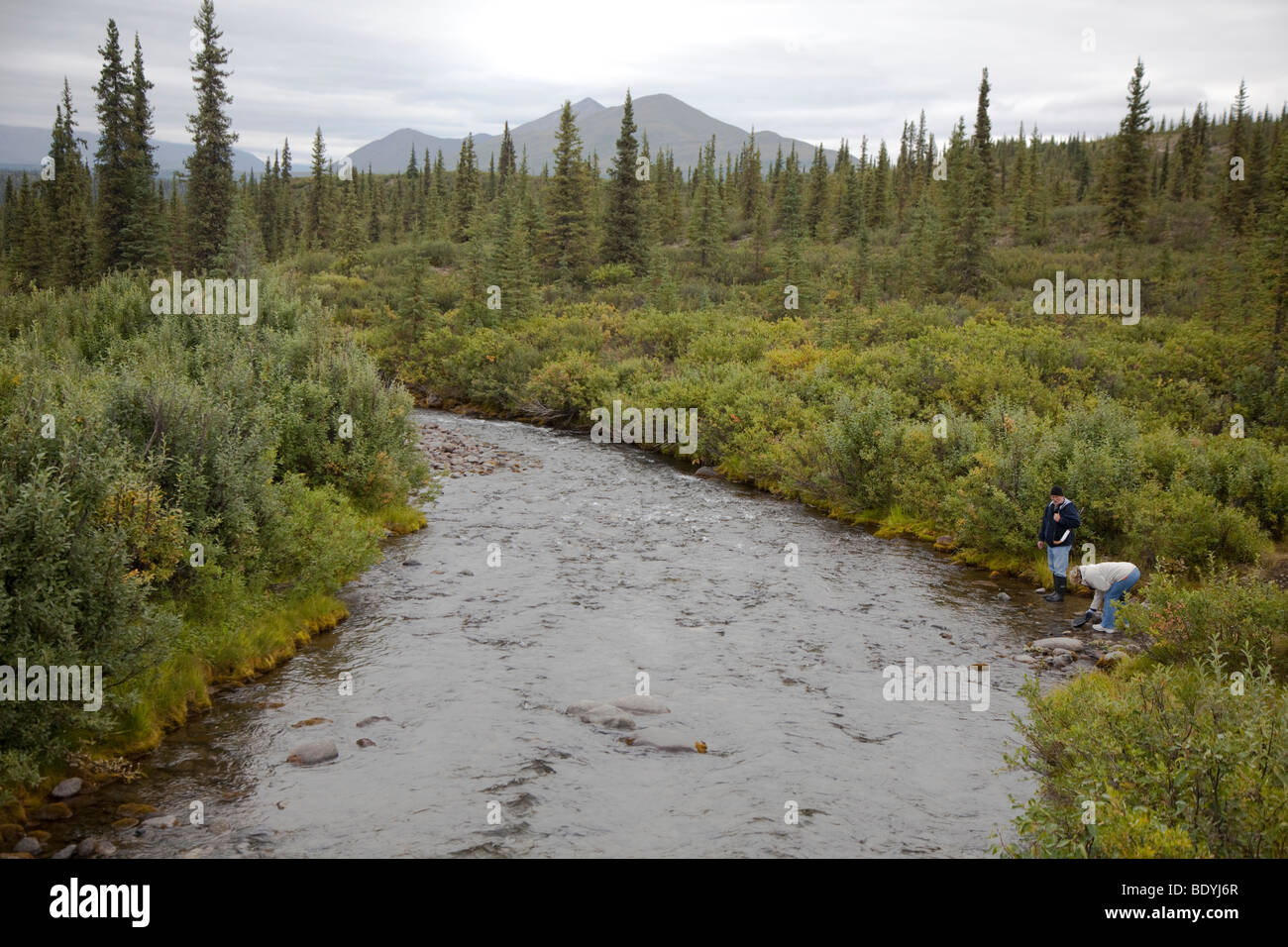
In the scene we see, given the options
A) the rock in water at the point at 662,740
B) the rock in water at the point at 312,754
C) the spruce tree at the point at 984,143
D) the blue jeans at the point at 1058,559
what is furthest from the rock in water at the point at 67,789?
the spruce tree at the point at 984,143

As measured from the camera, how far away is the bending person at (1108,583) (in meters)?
15.2

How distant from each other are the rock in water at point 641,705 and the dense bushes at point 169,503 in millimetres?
5541

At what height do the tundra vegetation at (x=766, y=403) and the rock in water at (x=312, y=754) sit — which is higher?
the tundra vegetation at (x=766, y=403)

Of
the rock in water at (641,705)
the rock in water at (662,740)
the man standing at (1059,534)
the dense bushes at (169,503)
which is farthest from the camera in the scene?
the man standing at (1059,534)

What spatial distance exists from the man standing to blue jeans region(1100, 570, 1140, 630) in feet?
5.79

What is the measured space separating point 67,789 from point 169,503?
4.40 m

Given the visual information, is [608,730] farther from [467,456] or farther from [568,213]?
[568,213]

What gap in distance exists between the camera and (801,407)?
29703mm

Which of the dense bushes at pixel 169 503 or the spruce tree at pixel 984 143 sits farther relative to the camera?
the spruce tree at pixel 984 143

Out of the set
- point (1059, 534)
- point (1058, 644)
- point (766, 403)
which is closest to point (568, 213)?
point (766, 403)

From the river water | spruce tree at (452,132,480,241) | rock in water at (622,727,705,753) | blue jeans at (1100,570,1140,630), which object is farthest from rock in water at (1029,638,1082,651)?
spruce tree at (452,132,480,241)

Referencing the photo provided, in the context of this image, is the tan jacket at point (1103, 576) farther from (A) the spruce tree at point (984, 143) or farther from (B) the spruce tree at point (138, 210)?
(B) the spruce tree at point (138, 210)

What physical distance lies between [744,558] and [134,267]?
46.1 meters
